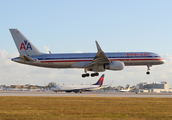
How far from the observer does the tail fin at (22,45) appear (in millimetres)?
57031

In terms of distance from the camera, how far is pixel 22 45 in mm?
57094

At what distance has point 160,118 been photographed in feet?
70.7

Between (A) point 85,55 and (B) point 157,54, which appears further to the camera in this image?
(B) point 157,54

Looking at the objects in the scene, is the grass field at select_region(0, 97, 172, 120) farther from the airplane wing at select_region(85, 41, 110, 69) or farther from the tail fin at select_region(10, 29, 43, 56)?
the tail fin at select_region(10, 29, 43, 56)

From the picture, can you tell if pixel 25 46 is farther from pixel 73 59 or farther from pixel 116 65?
pixel 116 65

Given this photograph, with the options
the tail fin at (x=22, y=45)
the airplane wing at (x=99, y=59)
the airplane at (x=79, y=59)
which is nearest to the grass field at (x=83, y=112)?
the airplane wing at (x=99, y=59)

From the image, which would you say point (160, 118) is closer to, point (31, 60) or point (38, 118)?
point (38, 118)

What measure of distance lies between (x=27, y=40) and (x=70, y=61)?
1172 centimetres

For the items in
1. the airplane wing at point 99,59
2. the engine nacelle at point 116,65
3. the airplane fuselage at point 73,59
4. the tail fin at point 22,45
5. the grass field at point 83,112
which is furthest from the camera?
the tail fin at point 22,45

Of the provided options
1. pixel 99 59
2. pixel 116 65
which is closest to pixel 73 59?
pixel 99 59

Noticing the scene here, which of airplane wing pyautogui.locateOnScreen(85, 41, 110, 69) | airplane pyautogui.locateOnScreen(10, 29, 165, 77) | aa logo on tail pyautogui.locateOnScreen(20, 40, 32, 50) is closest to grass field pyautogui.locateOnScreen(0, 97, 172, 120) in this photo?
airplane wing pyautogui.locateOnScreen(85, 41, 110, 69)

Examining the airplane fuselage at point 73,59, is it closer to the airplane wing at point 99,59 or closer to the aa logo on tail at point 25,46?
the airplane wing at point 99,59

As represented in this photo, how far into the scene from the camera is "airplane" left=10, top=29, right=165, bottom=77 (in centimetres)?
5372

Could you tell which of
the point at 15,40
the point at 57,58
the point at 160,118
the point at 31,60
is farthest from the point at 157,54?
the point at 160,118
